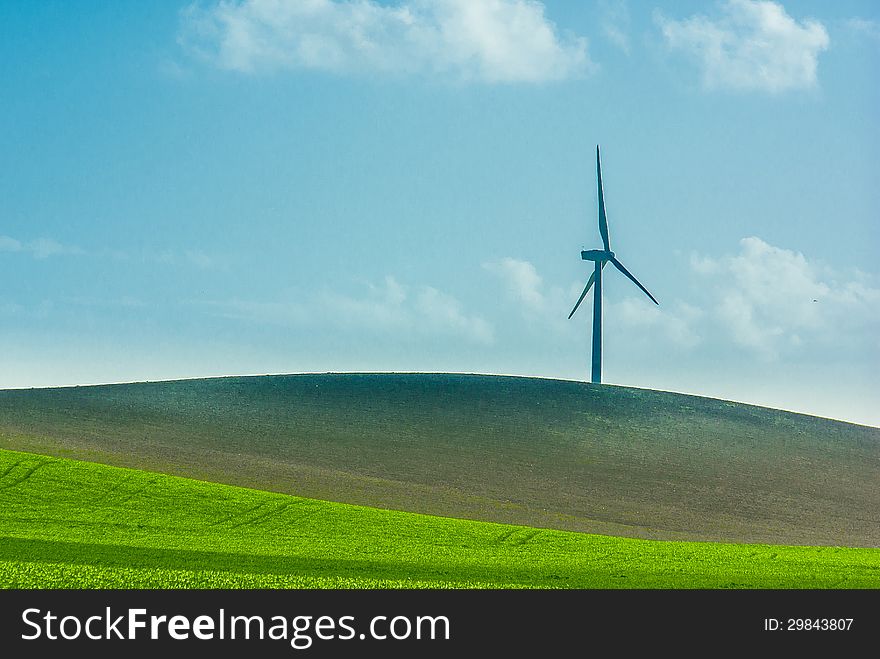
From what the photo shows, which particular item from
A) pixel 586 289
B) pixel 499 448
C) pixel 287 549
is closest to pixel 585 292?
pixel 586 289

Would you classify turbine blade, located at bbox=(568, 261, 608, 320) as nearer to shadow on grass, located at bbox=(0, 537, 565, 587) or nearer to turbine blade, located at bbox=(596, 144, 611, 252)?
turbine blade, located at bbox=(596, 144, 611, 252)

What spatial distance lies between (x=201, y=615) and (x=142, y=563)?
27.1ft

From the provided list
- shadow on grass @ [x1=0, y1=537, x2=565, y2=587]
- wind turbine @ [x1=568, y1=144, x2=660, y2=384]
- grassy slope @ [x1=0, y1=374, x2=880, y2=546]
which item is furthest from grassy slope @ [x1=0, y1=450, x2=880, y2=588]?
wind turbine @ [x1=568, y1=144, x2=660, y2=384]

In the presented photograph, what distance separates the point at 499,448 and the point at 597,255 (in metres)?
20.7

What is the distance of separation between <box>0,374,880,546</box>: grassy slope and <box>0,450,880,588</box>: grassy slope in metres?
4.80

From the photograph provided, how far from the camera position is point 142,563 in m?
17.1

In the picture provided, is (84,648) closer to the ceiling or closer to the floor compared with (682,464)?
closer to the floor

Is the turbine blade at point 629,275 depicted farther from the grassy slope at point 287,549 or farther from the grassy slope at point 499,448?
the grassy slope at point 287,549

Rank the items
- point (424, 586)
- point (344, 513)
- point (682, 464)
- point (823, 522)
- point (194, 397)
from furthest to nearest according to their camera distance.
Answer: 1. point (194, 397)
2. point (682, 464)
3. point (823, 522)
4. point (344, 513)
5. point (424, 586)

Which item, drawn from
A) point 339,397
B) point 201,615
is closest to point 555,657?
point 201,615

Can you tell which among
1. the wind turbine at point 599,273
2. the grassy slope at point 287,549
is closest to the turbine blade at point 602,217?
the wind turbine at point 599,273

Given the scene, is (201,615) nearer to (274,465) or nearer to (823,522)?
(274,465)

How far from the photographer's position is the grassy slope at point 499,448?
36594 millimetres

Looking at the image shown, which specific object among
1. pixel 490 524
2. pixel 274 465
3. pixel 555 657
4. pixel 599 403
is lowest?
pixel 555 657
